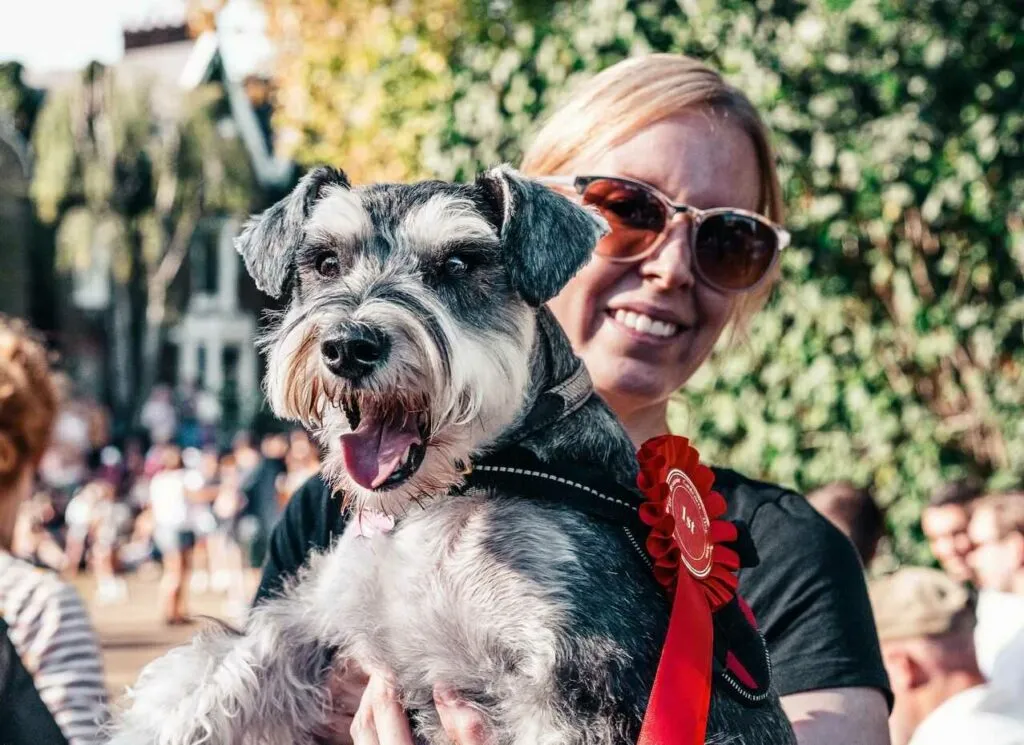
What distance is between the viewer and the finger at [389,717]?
2.57m

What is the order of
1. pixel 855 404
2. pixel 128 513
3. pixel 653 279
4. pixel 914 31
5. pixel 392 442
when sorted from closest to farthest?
pixel 392 442, pixel 653 279, pixel 914 31, pixel 855 404, pixel 128 513

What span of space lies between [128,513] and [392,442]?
89.3 feet

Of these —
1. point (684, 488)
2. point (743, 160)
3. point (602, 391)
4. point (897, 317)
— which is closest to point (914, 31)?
point (897, 317)

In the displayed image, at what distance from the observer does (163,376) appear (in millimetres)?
47719

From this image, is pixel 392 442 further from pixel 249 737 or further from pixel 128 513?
pixel 128 513

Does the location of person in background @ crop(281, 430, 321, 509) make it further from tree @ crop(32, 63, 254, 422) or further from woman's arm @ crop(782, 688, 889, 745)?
tree @ crop(32, 63, 254, 422)

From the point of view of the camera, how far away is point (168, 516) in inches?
712

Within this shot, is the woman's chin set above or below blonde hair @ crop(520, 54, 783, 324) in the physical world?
below

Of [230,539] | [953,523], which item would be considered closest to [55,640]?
[953,523]

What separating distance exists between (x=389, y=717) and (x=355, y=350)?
30.9 inches

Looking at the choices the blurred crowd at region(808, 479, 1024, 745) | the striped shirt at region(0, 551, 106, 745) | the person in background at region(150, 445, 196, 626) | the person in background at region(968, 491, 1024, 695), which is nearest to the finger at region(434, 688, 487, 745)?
the striped shirt at region(0, 551, 106, 745)

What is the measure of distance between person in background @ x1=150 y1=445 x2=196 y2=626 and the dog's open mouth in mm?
14166

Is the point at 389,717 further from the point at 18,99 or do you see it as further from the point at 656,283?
the point at 18,99

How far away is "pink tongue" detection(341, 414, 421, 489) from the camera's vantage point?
8.71 ft
